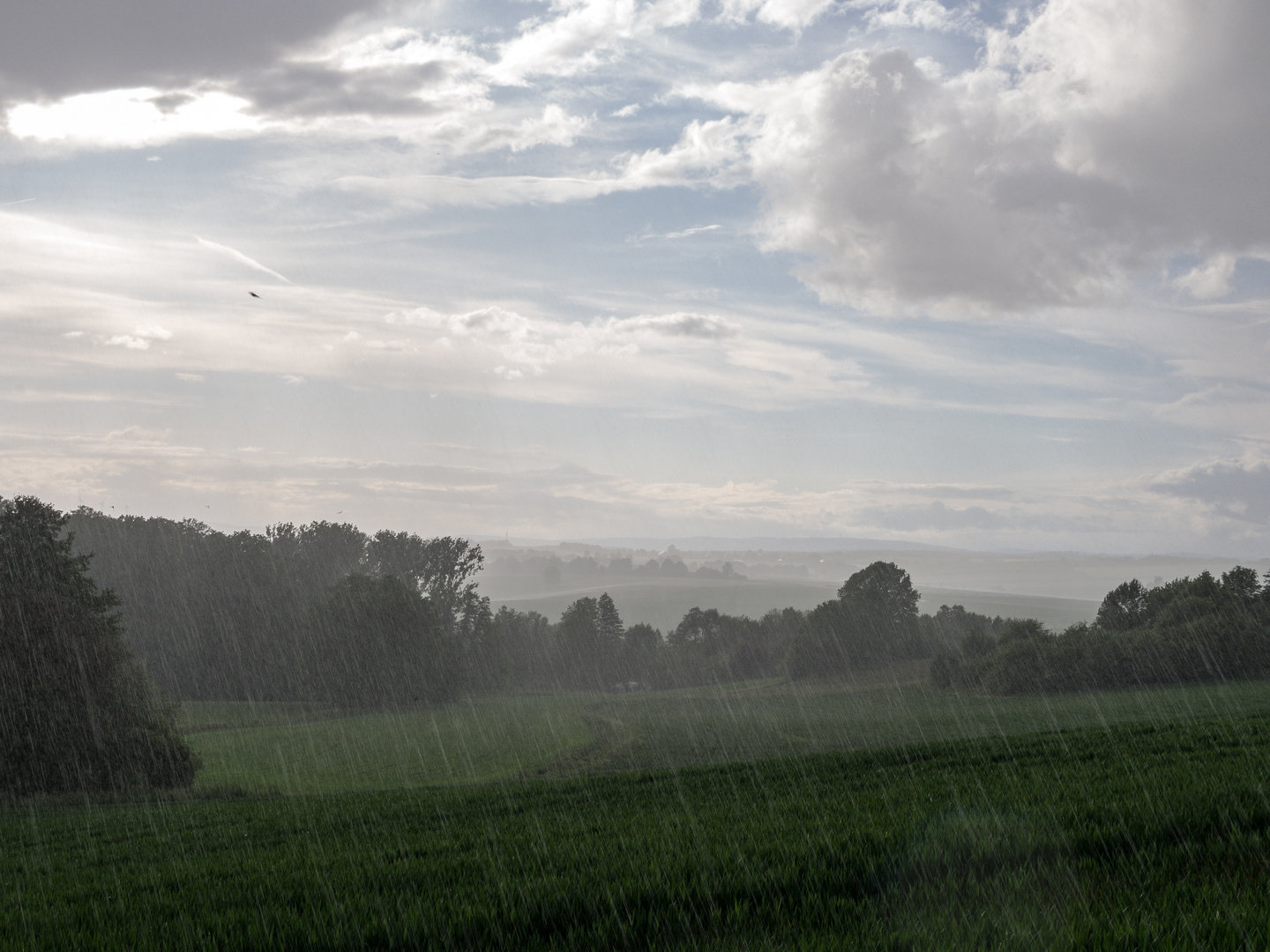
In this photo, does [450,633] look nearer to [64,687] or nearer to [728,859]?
[64,687]

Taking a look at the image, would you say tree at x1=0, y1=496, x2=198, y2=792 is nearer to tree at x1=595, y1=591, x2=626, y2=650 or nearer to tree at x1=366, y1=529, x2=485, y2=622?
tree at x1=366, y1=529, x2=485, y2=622

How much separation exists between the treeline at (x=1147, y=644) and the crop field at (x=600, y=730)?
350cm

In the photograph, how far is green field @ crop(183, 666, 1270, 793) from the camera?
1340 inches

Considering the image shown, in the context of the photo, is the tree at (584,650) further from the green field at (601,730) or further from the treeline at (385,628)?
the green field at (601,730)

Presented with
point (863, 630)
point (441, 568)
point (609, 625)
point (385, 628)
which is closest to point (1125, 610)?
point (863, 630)

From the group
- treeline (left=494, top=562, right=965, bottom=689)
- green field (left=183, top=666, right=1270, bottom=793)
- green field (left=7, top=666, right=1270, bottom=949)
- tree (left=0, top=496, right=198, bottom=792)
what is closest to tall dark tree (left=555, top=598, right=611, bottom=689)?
treeline (left=494, top=562, right=965, bottom=689)

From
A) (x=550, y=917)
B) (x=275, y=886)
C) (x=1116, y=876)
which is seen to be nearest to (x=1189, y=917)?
(x=1116, y=876)

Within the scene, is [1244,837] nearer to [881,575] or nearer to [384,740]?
[384,740]

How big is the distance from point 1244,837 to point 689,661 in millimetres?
104943

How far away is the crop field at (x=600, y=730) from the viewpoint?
112 feet

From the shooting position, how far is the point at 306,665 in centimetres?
7588

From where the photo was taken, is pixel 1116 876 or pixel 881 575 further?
pixel 881 575

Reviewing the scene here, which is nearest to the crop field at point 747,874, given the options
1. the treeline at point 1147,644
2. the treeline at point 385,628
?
the treeline at point 1147,644

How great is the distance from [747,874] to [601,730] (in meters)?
48.5
